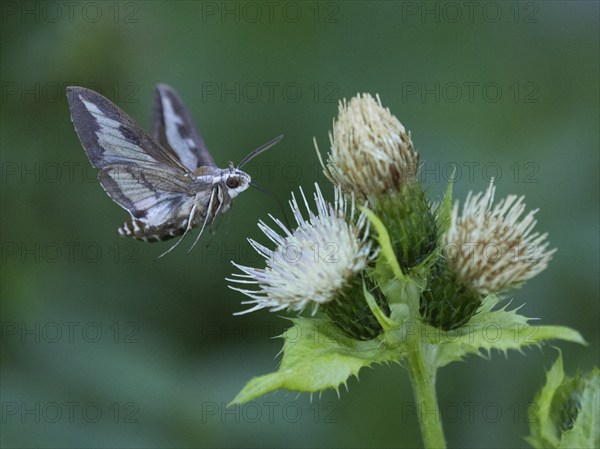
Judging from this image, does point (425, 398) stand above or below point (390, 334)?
below

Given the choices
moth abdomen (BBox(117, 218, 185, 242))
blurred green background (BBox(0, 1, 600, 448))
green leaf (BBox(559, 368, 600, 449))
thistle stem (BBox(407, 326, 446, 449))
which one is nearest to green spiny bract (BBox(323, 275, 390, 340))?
thistle stem (BBox(407, 326, 446, 449))

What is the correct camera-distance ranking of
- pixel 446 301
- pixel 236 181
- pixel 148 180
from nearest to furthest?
pixel 446 301
pixel 236 181
pixel 148 180

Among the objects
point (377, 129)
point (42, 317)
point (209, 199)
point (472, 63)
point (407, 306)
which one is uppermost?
point (472, 63)

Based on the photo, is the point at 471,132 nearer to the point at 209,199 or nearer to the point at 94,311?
the point at 209,199

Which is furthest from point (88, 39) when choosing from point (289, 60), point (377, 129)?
point (377, 129)

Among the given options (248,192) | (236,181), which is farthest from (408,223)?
(248,192)

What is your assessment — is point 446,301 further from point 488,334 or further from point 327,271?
point 327,271
